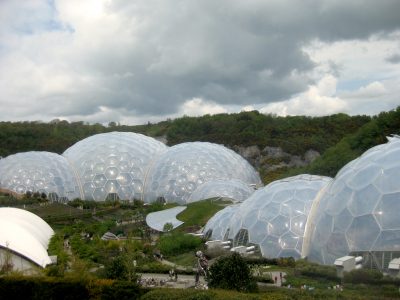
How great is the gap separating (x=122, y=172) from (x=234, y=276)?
127 ft

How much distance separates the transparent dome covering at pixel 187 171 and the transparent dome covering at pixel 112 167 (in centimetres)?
138

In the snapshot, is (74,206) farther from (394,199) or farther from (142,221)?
(394,199)

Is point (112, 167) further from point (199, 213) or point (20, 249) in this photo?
point (20, 249)

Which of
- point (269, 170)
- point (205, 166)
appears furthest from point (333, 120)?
point (205, 166)

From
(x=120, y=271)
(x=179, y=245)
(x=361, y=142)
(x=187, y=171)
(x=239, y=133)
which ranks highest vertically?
(x=239, y=133)

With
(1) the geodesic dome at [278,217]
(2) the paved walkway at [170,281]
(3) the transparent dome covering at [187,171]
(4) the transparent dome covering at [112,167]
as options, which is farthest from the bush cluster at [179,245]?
(4) the transparent dome covering at [112,167]

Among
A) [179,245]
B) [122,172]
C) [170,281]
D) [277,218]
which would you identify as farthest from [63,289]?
[122,172]

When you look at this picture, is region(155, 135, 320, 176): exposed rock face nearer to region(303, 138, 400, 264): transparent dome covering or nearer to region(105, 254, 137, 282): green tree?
region(303, 138, 400, 264): transparent dome covering

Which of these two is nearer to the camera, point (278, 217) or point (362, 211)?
point (362, 211)

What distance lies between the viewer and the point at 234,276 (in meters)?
12.6

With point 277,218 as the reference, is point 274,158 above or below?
above

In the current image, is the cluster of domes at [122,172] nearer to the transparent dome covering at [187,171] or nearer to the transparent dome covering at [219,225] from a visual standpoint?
the transparent dome covering at [187,171]

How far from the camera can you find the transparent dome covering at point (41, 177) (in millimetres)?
49500

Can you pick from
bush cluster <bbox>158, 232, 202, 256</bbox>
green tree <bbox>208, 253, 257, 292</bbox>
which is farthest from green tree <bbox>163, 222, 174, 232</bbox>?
green tree <bbox>208, 253, 257, 292</bbox>
